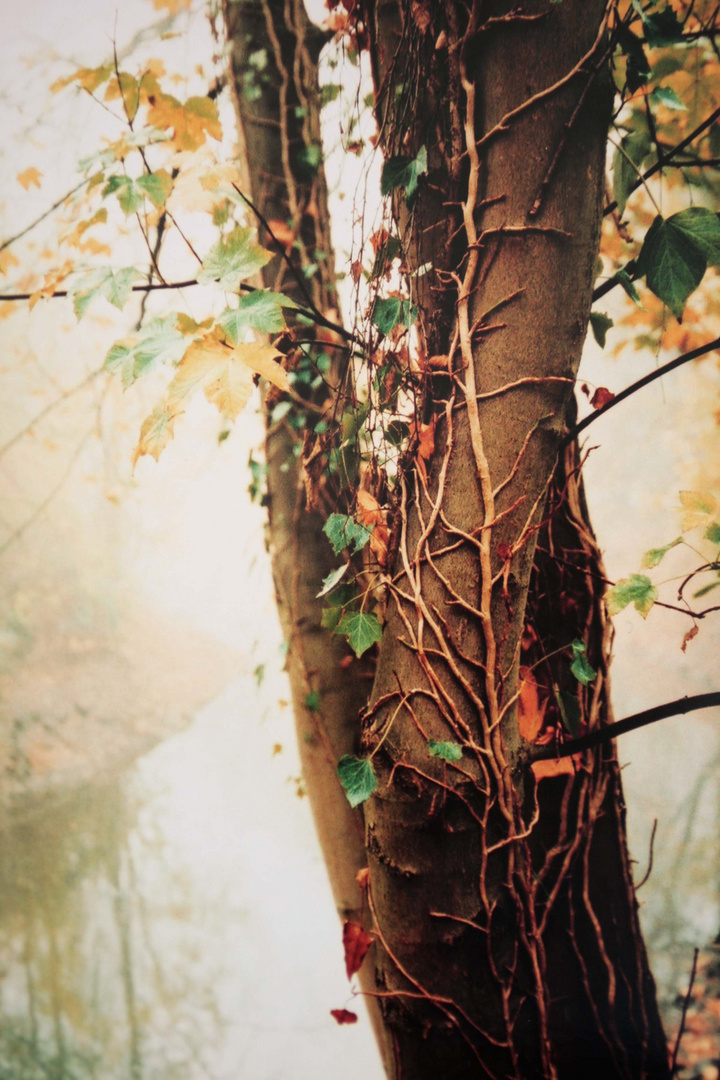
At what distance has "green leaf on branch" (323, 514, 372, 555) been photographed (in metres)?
0.73

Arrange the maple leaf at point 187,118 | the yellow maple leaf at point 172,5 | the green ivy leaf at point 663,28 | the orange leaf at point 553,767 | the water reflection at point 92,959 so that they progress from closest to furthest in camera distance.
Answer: the green ivy leaf at point 663,28 → the orange leaf at point 553,767 → the maple leaf at point 187,118 → the yellow maple leaf at point 172,5 → the water reflection at point 92,959

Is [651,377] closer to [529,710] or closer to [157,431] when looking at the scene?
[529,710]

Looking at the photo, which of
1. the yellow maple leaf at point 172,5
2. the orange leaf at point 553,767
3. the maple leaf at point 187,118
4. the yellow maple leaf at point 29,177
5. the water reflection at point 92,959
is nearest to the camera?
the orange leaf at point 553,767

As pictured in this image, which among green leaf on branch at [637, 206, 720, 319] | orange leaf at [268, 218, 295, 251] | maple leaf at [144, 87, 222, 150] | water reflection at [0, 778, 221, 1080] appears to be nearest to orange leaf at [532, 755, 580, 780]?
green leaf on branch at [637, 206, 720, 319]

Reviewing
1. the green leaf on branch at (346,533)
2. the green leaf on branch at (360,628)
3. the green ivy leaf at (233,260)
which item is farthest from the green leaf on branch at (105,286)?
the green leaf on branch at (360,628)

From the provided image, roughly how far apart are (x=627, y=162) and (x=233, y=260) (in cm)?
52

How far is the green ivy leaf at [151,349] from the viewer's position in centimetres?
65

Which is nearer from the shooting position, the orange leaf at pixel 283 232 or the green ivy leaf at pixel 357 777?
the green ivy leaf at pixel 357 777

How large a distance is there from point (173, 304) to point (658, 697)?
238cm

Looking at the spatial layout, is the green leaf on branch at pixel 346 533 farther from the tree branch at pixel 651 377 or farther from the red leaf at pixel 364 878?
the red leaf at pixel 364 878

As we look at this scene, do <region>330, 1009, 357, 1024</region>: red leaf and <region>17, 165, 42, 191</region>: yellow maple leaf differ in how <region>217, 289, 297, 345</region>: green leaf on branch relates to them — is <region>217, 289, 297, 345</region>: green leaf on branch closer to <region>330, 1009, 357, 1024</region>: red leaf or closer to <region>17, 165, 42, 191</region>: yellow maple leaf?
<region>330, 1009, 357, 1024</region>: red leaf

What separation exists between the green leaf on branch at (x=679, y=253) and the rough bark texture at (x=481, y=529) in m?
0.07

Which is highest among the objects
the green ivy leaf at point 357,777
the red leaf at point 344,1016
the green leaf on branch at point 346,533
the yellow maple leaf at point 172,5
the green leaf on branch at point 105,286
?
the yellow maple leaf at point 172,5

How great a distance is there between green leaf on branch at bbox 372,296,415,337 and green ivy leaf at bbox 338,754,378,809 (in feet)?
1.81
